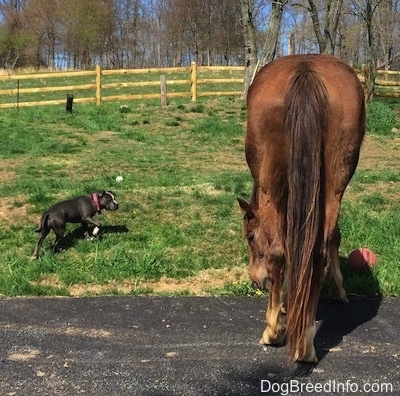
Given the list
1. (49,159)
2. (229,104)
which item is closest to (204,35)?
(229,104)

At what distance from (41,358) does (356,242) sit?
153 inches

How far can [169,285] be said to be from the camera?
512 centimetres

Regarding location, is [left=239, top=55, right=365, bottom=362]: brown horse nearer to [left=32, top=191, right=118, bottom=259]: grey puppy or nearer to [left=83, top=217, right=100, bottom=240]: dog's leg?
[left=32, top=191, right=118, bottom=259]: grey puppy

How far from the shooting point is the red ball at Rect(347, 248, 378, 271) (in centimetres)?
524

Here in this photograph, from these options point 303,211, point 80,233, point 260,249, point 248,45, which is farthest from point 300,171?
point 248,45

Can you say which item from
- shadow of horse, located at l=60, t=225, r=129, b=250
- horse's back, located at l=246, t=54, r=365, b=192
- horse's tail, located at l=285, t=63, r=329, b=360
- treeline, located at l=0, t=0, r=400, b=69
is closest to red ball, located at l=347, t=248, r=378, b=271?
horse's back, located at l=246, t=54, r=365, b=192

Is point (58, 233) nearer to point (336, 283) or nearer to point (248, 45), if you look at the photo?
point (336, 283)

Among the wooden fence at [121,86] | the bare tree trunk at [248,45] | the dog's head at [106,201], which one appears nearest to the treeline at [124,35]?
the wooden fence at [121,86]

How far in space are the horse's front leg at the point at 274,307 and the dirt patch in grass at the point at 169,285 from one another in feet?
4.08

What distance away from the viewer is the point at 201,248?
6.12 meters

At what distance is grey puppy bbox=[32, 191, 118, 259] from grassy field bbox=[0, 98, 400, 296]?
171 millimetres

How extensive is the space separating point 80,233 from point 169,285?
2.11 m

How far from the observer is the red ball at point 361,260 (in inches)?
206

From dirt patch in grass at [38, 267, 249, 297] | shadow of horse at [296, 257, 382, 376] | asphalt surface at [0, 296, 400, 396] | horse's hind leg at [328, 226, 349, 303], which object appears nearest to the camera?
asphalt surface at [0, 296, 400, 396]
